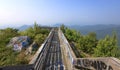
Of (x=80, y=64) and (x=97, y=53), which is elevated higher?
(x=80, y=64)

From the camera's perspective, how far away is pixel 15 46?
30.8 metres

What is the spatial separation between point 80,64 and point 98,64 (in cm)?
167

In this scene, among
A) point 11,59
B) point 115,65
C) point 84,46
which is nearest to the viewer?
point 115,65

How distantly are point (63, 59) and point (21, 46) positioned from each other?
11293 mm

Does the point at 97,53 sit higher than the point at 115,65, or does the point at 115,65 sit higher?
the point at 115,65

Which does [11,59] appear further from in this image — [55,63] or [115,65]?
[115,65]

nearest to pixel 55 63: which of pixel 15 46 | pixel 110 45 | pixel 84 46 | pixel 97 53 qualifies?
pixel 15 46

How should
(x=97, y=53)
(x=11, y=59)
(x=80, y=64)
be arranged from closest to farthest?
(x=80, y=64) < (x=11, y=59) < (x=97, y=53)

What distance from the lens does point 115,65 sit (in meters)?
16.9

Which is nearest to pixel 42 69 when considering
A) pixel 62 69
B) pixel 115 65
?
pixel 62 69

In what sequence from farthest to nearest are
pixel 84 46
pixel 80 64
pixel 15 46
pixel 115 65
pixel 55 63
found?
1. pixel 84 46
2. pixel 15 46
3. pixel 55 63
4. pixel 80 64
5. pixel 115 65

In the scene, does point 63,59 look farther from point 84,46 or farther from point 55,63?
point 84,46

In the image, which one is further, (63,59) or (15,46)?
(15,46)

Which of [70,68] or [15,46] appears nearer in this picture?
[70,68]
